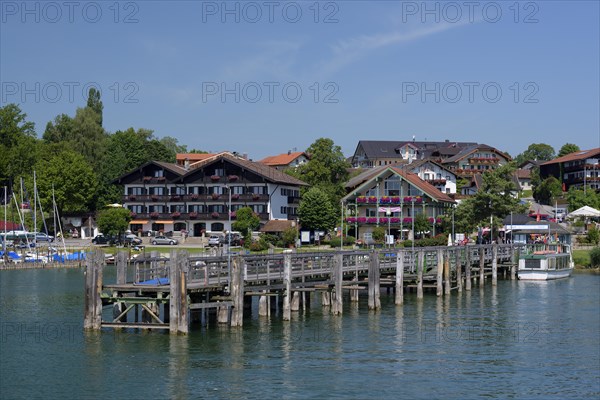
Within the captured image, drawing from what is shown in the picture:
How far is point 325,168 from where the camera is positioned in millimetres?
123438

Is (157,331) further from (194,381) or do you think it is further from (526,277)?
(526,277)

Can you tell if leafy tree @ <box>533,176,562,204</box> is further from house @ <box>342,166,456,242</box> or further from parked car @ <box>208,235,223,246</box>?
parked car @ <box>208,235,223,246</box>

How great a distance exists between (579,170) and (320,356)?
395 feet

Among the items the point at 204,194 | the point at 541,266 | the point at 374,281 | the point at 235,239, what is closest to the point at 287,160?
the point at 204,194

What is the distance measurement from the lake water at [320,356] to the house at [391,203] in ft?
177

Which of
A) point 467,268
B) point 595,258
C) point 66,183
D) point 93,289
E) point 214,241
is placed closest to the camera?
point 93,289

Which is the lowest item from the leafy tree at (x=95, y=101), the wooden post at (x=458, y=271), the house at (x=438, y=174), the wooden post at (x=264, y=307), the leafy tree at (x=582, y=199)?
the wooden post at (x=264, y=307)

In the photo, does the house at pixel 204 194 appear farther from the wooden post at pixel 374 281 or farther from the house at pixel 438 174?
the wooden post at pixel 374 281

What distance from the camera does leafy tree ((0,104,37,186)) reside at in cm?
13438

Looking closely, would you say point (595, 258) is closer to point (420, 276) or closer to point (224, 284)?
point (420, 276)

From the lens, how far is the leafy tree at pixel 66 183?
117 metres

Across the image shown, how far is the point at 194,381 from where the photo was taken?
3356 centimetres

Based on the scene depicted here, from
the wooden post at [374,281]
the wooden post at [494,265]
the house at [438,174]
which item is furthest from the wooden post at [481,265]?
the house at [438,174]

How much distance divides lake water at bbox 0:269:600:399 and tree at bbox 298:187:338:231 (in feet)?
173
